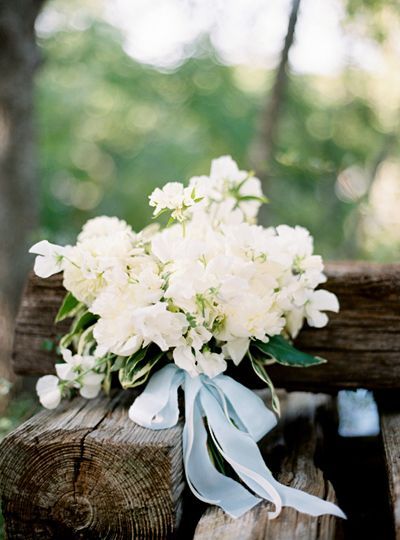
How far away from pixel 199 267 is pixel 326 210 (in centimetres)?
603

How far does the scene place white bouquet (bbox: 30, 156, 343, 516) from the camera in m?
1.86

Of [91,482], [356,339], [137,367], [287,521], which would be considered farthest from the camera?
[356,339]

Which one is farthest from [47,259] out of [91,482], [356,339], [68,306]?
[356,339]

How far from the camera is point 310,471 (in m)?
2.02

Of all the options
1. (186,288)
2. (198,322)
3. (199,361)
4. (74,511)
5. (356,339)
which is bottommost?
(74,511)

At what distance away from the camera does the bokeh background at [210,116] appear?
16.2ft

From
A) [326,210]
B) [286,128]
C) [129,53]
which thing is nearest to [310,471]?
[326,210]

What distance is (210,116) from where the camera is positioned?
8477 mm

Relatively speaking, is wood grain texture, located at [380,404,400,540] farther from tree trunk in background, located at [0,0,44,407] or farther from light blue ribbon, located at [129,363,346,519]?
tree trunk in background, located at [0,0,44,407]

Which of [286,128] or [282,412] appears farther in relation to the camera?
[286,128]

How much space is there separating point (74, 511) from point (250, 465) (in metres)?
0.54

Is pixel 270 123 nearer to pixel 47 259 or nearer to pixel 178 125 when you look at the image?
Result: pixel 47 259

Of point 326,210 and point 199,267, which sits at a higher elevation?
point 199,267

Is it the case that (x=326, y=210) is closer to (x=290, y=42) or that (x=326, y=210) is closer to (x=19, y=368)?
(x=290, y=42)
